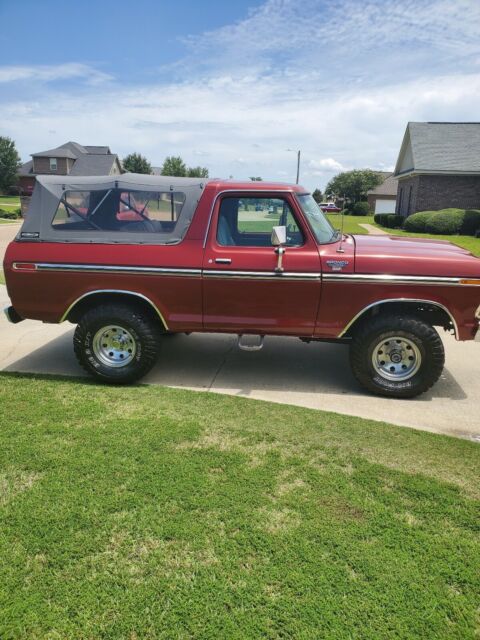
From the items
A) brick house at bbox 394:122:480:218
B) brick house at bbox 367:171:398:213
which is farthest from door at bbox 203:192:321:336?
brick house at bbox 367:171:398:213

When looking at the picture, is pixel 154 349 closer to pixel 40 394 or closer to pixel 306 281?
pixel 40 394

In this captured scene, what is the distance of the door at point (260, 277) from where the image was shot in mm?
4566

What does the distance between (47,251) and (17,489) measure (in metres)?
2.43

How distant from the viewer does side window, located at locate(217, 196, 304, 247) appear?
4699 millimetres

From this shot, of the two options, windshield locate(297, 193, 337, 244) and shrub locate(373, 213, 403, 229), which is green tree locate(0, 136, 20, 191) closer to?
shrub locate(373, 213, 403, 229)

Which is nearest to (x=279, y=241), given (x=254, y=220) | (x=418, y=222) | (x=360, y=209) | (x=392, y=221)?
(x=254, y=220)

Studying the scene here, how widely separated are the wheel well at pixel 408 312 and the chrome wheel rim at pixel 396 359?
0.93ft

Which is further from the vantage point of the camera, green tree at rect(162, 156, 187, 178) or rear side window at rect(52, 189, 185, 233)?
green tree at rect(162, 156, 187, 178)

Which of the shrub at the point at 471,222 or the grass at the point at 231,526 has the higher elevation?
the shrub at the point at 471,222

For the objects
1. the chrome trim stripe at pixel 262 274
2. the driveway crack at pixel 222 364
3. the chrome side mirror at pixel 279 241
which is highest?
the chrome side mirror at pixel 279 241

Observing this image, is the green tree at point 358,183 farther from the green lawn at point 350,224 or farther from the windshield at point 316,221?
the windshield at point 316,221

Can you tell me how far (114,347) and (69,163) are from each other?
2608 inches

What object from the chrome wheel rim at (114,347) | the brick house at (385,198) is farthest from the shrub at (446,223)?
the brick house at (385,198)

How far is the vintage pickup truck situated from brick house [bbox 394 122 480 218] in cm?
2419
